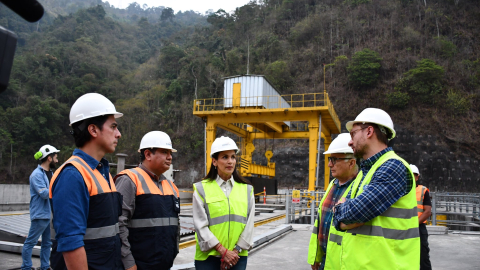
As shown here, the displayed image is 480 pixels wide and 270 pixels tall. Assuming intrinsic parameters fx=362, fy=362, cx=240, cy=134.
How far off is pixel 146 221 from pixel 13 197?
594 inches

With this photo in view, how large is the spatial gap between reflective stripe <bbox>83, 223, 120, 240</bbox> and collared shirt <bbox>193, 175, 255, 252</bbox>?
3.71 feet

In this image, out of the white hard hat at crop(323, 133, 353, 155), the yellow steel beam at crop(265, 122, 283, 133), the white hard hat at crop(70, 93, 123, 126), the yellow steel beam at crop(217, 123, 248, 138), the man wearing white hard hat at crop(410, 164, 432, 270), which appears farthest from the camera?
the yellow steel beam at crop(265, 122, 283, 133)

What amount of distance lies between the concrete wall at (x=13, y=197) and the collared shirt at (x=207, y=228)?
571 inches

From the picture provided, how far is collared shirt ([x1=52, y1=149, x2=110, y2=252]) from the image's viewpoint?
1994mm

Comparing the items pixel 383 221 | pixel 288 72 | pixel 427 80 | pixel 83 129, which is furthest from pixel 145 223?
pixel 288 72

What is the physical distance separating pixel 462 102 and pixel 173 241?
42.0 m

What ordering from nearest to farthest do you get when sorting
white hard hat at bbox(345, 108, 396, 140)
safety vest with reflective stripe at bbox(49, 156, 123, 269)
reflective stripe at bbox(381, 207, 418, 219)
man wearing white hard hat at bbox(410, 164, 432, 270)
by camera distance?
1. safety vest with reflective stripe at bbox(49, 156, 123, 269)
2. reflective stripe at bbox(381, 207, 418, 219)
3. white hard hat at bbox(345, 108, 396, 140)
4. man wearing white hard hat at bbox(410, 164, 432, 270)

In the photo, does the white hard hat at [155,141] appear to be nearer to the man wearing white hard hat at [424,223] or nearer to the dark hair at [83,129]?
the dark hair at [83,129]

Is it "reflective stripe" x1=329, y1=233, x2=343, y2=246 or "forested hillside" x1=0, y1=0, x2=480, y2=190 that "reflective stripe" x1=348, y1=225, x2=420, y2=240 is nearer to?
"reflective stripe" x1=329, y1=233, x2=343, y2=246

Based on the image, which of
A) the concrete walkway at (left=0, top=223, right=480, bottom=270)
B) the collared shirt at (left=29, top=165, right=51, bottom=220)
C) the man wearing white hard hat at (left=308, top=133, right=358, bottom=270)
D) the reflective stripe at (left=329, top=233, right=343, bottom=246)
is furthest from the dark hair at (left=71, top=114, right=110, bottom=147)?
the concrete walkway at (left=0, top=223, right=480, bottom=270)

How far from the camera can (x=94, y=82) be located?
57.6m

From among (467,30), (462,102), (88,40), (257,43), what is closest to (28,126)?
(88,40)

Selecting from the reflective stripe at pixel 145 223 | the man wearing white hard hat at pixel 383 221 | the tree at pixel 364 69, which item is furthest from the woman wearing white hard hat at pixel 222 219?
the tree at pixel 364 69

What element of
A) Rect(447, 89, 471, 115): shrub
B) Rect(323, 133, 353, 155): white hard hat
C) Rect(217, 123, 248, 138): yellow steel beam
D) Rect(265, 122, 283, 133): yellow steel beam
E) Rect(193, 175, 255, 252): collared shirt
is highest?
Rect(447, 89, 471, 115): shrub
